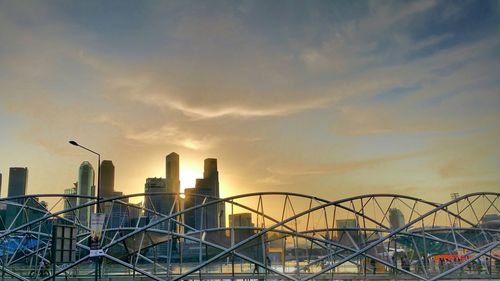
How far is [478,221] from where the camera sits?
62.2 m

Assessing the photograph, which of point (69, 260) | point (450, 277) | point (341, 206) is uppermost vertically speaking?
point (341, 206)

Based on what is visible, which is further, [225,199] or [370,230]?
[370,230]

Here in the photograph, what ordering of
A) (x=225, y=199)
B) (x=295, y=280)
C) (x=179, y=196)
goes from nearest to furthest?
(x=295, y=280) → (x=225, y=199) → (x=179, y=196)

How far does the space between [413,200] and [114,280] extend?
38.4 metres

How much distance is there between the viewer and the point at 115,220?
568 feet

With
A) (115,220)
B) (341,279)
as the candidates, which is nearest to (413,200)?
(341,279)

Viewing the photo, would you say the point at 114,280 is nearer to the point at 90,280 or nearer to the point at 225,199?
the point at 90,280

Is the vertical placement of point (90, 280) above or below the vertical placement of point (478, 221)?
below

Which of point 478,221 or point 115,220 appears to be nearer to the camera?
point 478,221

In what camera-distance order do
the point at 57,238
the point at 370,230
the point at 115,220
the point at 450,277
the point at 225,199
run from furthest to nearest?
the point at 115,220, the point at 370,230, the point at 225,199, the point at 450,277, the point at 57,238

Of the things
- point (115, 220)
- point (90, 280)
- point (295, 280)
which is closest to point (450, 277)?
point (295, 280)

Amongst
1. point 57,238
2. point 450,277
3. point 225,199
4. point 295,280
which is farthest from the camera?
point 225,199

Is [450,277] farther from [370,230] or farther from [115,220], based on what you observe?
[115,220]

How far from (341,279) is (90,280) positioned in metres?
27.1
